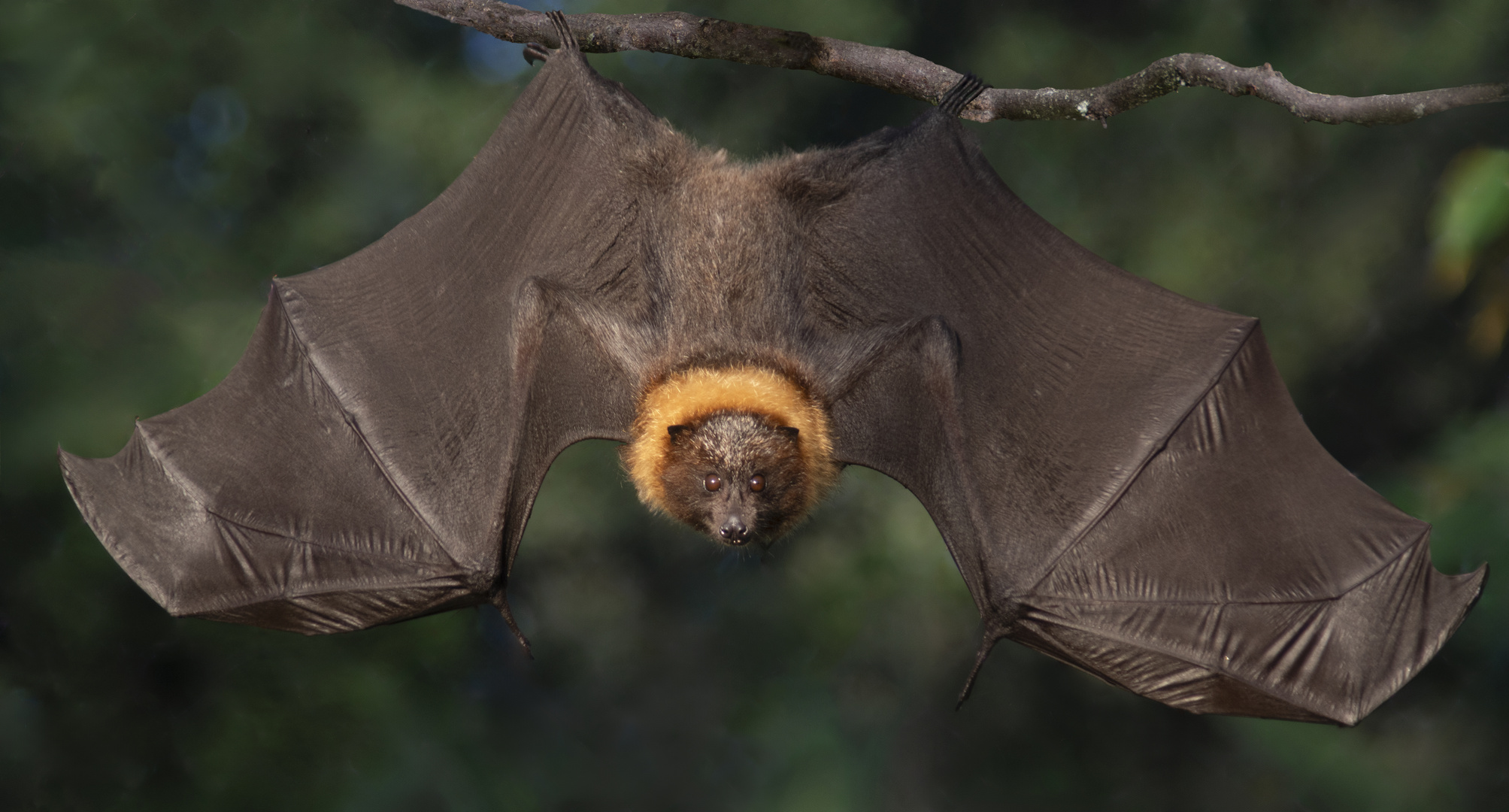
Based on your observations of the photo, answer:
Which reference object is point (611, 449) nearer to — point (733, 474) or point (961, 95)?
point (733, 474)

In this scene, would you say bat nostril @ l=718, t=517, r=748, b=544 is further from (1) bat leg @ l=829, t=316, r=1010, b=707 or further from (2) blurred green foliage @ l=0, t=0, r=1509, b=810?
(2) blurred green foliage @ l=0, t=0, r=1509, b=810

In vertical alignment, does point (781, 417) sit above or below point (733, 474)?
above

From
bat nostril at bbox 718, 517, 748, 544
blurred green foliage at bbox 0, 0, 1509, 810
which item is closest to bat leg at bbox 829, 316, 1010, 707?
bat nostril at bbox 718, 517, 748, 544

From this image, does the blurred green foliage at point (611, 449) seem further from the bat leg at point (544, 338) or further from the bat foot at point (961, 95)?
the bat leg at point (544, 338)

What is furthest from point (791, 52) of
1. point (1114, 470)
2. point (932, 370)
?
point (1114, 470)

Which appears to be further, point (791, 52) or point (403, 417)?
point (791, 52)

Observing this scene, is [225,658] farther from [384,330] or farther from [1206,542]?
[1206,542]
